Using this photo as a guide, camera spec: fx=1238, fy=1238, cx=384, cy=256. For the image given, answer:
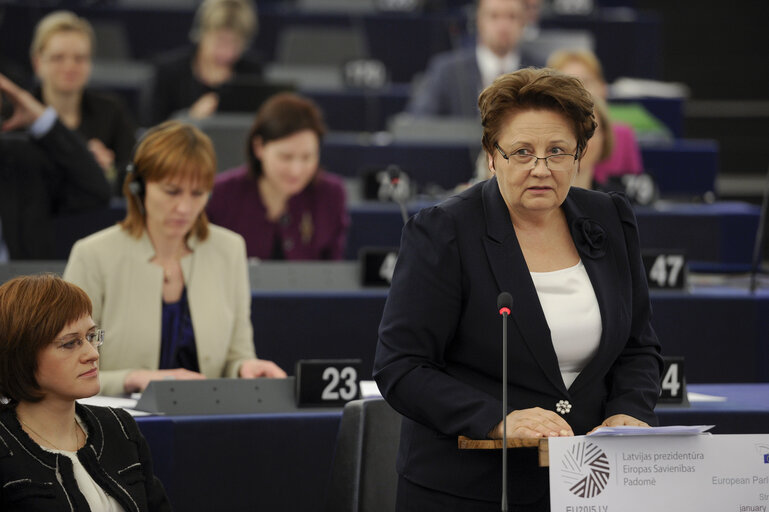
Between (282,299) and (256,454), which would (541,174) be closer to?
(256,454)

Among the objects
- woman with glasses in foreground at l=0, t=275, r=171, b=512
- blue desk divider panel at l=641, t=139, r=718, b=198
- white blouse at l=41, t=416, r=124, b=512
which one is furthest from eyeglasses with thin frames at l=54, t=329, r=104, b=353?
blue desk divider panel at l=641, t=139, r=718, b=198

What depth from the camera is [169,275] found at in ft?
9.87

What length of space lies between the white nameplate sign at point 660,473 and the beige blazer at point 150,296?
1.36 m

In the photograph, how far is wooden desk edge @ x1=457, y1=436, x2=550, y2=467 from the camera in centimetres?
169

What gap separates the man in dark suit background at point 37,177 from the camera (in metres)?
3.84

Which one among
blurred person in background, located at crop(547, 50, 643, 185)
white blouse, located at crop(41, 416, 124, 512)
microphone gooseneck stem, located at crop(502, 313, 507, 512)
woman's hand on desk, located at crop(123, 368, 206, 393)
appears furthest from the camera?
blurred person in background, located at crop(547, 50, 643, 185)

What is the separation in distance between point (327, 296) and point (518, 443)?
1873mm

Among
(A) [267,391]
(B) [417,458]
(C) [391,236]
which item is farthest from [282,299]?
(B) [417,458]

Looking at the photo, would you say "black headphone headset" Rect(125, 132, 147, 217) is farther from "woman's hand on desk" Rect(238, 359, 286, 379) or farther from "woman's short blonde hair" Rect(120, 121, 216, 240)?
"woman's hand on desk" Rect(238, 359, 286, 379)

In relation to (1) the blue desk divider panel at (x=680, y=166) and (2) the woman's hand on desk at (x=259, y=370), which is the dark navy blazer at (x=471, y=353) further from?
(1) the blue desk divider panel at (x=680, y=166)

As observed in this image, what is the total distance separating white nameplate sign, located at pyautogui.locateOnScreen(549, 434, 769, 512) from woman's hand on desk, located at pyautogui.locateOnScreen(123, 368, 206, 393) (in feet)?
3.96

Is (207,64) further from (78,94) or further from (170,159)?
(170,159)

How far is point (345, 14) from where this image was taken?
7605 mm

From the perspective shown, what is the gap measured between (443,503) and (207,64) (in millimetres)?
4649
